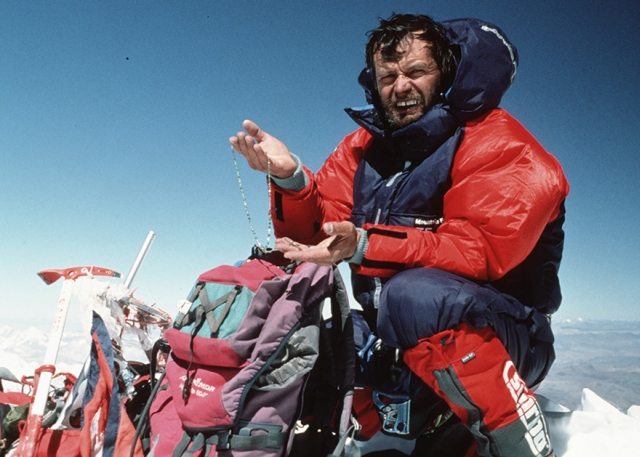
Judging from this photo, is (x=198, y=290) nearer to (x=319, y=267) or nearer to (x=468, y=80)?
(x=319, y=267)

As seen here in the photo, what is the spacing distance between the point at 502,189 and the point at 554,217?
48cm

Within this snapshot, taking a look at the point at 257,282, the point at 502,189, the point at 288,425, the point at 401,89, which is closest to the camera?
the point at 288,425

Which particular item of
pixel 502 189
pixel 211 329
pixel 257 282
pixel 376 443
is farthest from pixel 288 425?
pixel 502 189

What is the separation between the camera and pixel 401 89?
2.16 meters

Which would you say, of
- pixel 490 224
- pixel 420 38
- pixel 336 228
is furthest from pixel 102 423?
pixel 420 38

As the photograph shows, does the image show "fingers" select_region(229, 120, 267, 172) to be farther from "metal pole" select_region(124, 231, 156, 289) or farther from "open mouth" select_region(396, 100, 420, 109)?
"metal pole" select_region(124, 231, 156, 289)

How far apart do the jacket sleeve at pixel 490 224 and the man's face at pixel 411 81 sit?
0.68m

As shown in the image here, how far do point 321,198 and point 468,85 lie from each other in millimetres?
1051

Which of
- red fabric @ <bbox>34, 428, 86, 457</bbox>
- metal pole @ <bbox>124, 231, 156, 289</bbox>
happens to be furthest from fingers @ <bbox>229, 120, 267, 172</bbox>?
red fabric @ <bbox>34, 428, 86, 457</bbox>

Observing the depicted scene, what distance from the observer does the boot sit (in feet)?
4.14

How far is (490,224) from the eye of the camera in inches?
57.6

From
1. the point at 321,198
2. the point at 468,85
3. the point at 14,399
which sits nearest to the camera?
the point at 468,85

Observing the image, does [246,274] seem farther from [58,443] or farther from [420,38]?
[420,38]

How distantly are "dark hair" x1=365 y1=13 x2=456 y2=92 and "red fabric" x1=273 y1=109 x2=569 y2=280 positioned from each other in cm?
60
